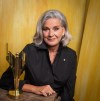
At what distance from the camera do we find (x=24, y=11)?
2.07m

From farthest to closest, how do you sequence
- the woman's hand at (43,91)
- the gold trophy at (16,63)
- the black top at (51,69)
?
the black top at (51,69) < the woman's hand at (43,91) < the gold trophy at (16,63)

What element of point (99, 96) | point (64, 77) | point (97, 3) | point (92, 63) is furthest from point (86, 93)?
point (97, 3)

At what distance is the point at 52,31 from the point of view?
67.0 inches

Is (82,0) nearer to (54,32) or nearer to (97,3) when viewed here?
(97,3)

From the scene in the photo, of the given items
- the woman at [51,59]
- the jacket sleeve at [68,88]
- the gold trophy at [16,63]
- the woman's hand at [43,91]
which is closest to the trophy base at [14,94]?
the gold trophy at [16,63]

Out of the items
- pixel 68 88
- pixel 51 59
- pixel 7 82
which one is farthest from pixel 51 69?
pixel 7 82

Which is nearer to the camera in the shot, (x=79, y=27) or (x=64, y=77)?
(x=64, y=77)

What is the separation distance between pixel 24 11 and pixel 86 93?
95cm

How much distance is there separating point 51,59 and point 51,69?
97 millimetres

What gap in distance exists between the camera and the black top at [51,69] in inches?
66.2

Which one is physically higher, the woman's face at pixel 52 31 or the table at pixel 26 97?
the woman's face at pixel 52 31

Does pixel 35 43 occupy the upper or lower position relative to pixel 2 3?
lower

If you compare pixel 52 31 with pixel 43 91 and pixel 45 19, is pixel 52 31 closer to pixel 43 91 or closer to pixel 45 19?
pixel 45 19

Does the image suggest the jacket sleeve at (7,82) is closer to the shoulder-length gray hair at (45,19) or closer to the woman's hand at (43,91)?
the woman's hand at (43,91)
